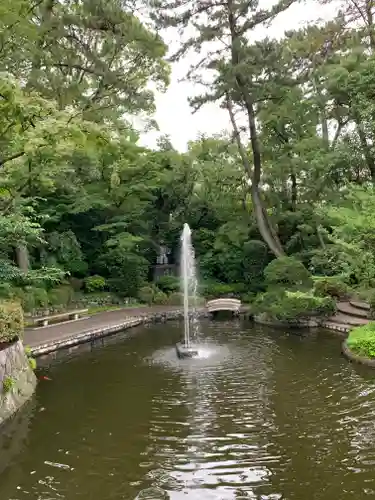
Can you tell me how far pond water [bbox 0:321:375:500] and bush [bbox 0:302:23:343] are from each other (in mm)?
1254

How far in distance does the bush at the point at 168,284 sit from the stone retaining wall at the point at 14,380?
15071mm

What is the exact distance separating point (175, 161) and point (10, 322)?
1799cm

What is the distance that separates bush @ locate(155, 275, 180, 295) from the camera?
24672mm

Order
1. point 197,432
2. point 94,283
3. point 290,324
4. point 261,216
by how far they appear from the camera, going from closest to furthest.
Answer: point 197,432, point 290,324, point 261,216, point 94,283

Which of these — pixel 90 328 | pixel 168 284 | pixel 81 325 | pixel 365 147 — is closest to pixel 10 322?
pixel 90 328

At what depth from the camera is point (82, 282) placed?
2372 centimetres

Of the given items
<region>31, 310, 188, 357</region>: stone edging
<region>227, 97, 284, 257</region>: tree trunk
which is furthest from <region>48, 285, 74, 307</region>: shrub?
<region>227, 97, 284, 257</region>: tree trunk

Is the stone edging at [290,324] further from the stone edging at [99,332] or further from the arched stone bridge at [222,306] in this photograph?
the stone edging at [99,332]

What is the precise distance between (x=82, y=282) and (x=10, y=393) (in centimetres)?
1600

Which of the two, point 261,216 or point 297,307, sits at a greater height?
point 261,216

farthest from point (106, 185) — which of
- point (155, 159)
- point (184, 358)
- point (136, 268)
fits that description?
point (184, 358)

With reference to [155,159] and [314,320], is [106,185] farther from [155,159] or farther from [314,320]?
[314,320]

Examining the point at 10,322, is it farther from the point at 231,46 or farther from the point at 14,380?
the point at 231,46

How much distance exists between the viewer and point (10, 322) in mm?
9234
